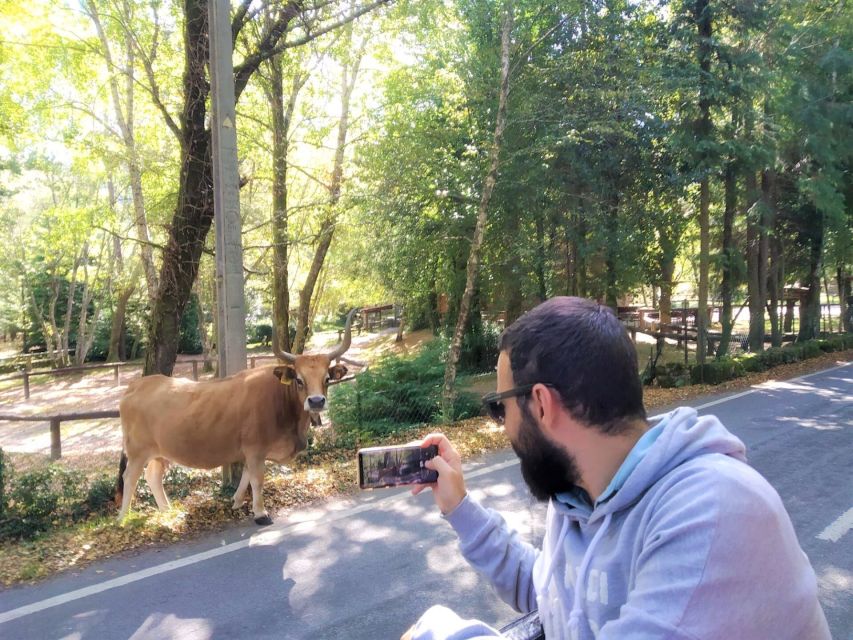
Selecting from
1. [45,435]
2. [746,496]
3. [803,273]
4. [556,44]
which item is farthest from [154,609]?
[803,273]

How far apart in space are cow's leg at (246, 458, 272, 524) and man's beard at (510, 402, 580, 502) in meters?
5.31

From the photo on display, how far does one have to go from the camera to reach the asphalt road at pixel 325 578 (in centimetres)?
446

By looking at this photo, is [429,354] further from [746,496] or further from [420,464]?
[746,496]

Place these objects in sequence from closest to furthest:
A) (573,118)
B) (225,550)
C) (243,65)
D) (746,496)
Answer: (746,496) → (225,550) → (243,65) → (573,118)

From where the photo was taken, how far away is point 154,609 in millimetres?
4695

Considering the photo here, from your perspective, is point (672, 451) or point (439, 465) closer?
point (672, 451)

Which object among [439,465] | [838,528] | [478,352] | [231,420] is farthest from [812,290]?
[439,465]

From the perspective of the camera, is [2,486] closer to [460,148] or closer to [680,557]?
[680,557]

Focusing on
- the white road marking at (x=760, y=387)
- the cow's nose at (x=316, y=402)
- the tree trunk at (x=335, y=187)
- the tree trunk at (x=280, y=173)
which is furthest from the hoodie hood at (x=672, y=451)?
the tree trunk at (x=335, y=187)

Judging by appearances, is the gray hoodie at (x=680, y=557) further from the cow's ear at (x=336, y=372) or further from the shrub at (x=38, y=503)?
the shrub at (x=38, y=503)

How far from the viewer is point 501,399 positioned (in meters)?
1.69

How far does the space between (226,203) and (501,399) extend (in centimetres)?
634

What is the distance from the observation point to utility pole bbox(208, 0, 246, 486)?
718cm

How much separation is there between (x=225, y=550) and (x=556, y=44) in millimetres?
12700
